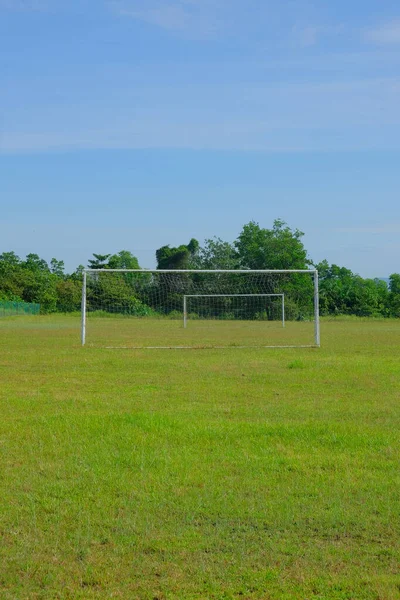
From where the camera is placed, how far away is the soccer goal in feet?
105

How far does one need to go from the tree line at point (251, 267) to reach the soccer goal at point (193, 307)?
20522 millimetres

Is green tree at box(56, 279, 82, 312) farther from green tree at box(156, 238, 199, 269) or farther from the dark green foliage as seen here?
the dark green foliage

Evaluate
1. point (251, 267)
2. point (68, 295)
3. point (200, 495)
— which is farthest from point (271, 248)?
point (200, 495)

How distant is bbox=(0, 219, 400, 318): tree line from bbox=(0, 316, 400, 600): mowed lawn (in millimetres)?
50246

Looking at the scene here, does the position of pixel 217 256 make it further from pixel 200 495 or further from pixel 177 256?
pixel 200 495

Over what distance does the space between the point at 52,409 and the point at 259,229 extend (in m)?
61.0

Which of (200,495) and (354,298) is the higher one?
(354,298)

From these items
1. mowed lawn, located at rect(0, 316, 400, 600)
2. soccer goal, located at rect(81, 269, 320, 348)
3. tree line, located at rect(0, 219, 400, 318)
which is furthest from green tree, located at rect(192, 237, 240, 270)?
mowed lawn, located at rect(0, 316, 400, 600)

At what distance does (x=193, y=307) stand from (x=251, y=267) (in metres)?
28.3

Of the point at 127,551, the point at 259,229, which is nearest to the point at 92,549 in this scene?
the point at 127,551

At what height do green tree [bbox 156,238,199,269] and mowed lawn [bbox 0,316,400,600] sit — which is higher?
green tree [bbox 156,238,199,269]

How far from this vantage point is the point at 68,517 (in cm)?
488

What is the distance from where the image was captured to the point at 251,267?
65688 millimetres

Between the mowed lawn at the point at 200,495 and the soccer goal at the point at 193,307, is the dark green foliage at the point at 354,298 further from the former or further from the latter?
the mowed lawn at the point at 200,495
